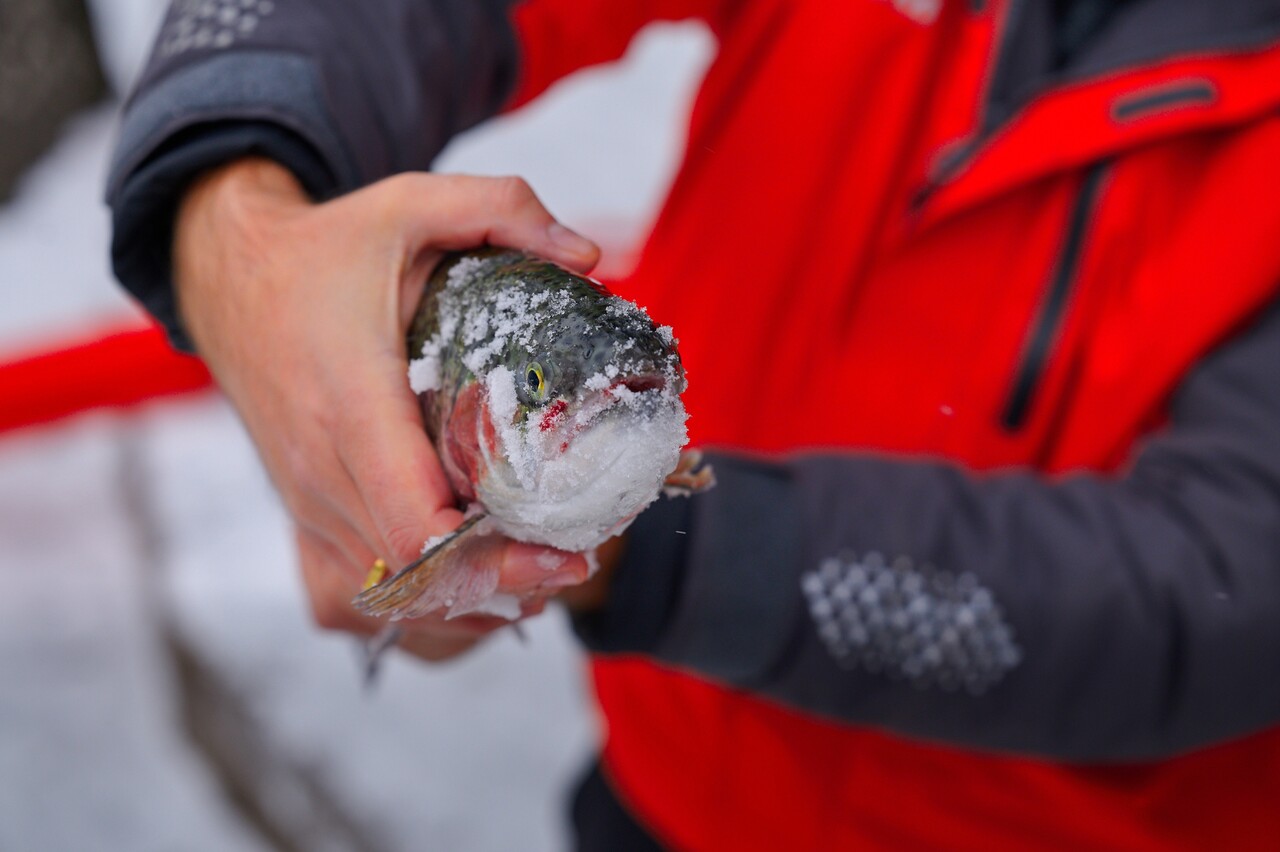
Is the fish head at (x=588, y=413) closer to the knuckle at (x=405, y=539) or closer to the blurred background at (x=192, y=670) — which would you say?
the knuckle at (x=405, y=539)

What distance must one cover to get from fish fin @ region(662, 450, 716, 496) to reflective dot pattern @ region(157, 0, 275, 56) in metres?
0.52

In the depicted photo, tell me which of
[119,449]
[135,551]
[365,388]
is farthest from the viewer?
[119,449]

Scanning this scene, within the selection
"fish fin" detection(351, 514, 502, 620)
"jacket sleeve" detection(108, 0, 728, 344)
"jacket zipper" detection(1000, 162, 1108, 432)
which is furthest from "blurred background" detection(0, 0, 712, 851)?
"fish fin" detection(351, 514, 502, 620)

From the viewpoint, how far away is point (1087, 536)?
886 mm

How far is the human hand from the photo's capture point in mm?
595

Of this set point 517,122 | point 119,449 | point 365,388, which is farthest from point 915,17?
point 119,449

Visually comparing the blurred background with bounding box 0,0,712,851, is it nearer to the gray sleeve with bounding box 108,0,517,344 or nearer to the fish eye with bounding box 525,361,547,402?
the gray sleeve with bounding box 108,0,517,344

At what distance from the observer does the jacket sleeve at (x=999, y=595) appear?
0.85m

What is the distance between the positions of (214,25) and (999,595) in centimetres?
86

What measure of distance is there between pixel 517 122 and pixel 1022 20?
6.70 ft

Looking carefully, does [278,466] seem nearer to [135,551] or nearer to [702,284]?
[702,284]

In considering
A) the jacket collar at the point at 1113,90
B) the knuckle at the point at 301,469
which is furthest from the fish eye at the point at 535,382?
the jacket collar at the point at 1113,90

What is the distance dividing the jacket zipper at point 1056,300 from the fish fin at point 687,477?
524mm

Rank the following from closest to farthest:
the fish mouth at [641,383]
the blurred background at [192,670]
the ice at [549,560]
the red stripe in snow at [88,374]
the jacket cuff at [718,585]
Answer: the fish mouth at [641,383] → the ice at [549,560] → the jacket cuff at [718,585] → the blurred background at [192,670] → the red stripe in snow at [88,374]
